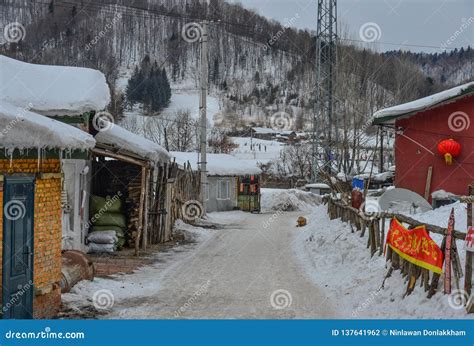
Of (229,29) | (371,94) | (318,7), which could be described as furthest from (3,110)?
(229,29)

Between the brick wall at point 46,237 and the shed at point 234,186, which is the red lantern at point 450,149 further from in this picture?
the shed at point 234,186

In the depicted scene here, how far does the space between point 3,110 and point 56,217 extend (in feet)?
7.28

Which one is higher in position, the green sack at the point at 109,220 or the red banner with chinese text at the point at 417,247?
the red banner with chinese text at the point at 417,247

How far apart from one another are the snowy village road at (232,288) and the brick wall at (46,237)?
0.94 metres

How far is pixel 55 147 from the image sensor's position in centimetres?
744

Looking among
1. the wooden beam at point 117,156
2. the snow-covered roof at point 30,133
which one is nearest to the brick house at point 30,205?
the snow-covered roof at point 30,133

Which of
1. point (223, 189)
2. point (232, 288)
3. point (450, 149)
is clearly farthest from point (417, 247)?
point (223, 189)

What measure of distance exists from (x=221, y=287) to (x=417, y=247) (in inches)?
155

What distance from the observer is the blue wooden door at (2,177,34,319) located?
23.3 ft

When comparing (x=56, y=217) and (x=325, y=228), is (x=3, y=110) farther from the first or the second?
(x=325, y=228)

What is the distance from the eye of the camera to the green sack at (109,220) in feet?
51.3

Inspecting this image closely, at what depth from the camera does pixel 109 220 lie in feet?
51.5

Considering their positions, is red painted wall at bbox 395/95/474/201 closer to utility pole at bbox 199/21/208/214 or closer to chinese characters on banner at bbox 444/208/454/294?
utility pole at bbox 199/21/208/214

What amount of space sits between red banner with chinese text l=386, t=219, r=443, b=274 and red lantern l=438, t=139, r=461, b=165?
8.23m
